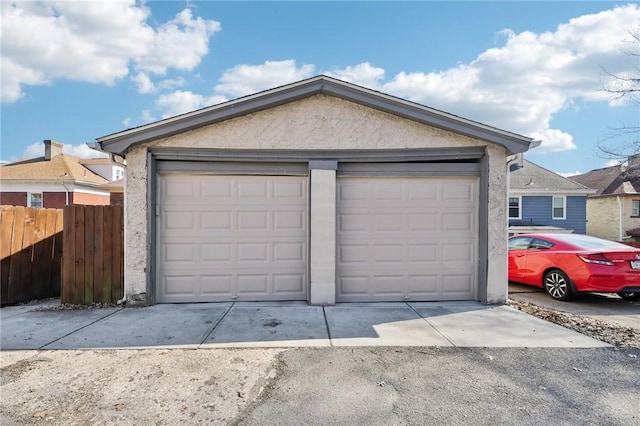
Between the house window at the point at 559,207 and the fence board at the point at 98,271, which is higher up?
the house window at the point at 559,207

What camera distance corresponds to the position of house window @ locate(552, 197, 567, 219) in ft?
62.0

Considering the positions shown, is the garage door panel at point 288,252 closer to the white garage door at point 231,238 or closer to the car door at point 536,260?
the white garage door at point 231,238

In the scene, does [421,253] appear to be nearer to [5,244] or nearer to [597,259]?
[597,259]

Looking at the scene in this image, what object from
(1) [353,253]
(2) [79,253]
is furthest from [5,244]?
(1) [353,253]

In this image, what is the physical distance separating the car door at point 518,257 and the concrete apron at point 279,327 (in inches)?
89.8

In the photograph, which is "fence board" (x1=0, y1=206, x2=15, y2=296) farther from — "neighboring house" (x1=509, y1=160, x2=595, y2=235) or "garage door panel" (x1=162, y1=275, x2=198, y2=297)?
"neighboring house" (x1=509, y1=160, x2=595, y2=235)

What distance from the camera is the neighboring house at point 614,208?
2231cm

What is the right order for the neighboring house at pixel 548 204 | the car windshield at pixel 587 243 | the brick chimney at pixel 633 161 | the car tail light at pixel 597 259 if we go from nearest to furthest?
the car tail light at pixel 597 259 → the car windshield at pixel 587 243 → the brick chimney at pixel 633 161 → the neighboring house at pixel 548 204

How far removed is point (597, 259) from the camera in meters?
6.68

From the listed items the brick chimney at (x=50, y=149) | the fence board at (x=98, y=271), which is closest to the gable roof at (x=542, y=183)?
the fence board at (x=98, y=271)

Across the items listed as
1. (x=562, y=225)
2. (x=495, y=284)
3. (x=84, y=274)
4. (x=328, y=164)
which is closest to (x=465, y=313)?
(x=495, y=284)

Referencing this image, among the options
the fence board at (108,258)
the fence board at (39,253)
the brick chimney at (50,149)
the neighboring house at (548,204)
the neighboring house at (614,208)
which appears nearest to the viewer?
the fence board at (108,258)

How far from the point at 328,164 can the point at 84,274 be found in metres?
4.83

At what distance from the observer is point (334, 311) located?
237 inches
